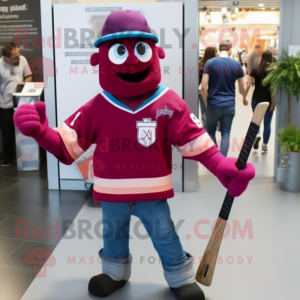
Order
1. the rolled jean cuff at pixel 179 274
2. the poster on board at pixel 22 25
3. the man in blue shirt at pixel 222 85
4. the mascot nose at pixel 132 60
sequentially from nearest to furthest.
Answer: the mascot nose at pixel 132 60 → the rolled jean cuff at pixel 179 274 → the man in blue shirt at pixel 222 85 → the poster on board at pixel 22 25

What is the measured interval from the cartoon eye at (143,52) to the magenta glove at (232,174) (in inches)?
23.8

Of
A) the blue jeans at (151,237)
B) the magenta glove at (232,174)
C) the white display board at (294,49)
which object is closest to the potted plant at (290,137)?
the white display board at (294,49)

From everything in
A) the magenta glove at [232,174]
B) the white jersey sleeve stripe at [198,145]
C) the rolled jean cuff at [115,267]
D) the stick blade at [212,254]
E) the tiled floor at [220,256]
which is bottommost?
the tiled floor at [220,256]

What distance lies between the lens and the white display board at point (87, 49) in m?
4.18


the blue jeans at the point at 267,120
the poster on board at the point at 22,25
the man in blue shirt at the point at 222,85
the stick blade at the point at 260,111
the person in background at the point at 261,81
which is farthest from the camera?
the blue jeans at the point at 267,120

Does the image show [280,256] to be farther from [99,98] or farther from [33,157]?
[33,157]

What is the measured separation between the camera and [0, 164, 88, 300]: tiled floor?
2.71m

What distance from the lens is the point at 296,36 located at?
462cm

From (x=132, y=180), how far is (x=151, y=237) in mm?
340

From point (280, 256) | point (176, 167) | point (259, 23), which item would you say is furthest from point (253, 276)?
point (259, 23)

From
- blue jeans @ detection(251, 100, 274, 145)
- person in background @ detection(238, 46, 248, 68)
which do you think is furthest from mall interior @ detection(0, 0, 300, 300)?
person in background @ detection(238, 46, 248, 68)

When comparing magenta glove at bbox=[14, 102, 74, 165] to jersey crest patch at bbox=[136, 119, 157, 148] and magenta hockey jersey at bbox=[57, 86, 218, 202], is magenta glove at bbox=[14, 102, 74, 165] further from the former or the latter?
jersey crest patch at bbox=[136, 119, 157, 148]

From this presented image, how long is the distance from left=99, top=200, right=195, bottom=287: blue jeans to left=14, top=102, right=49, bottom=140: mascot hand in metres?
0.53

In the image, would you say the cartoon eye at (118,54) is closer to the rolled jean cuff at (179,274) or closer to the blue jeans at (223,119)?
the rolled jean cuff at (179,274)
